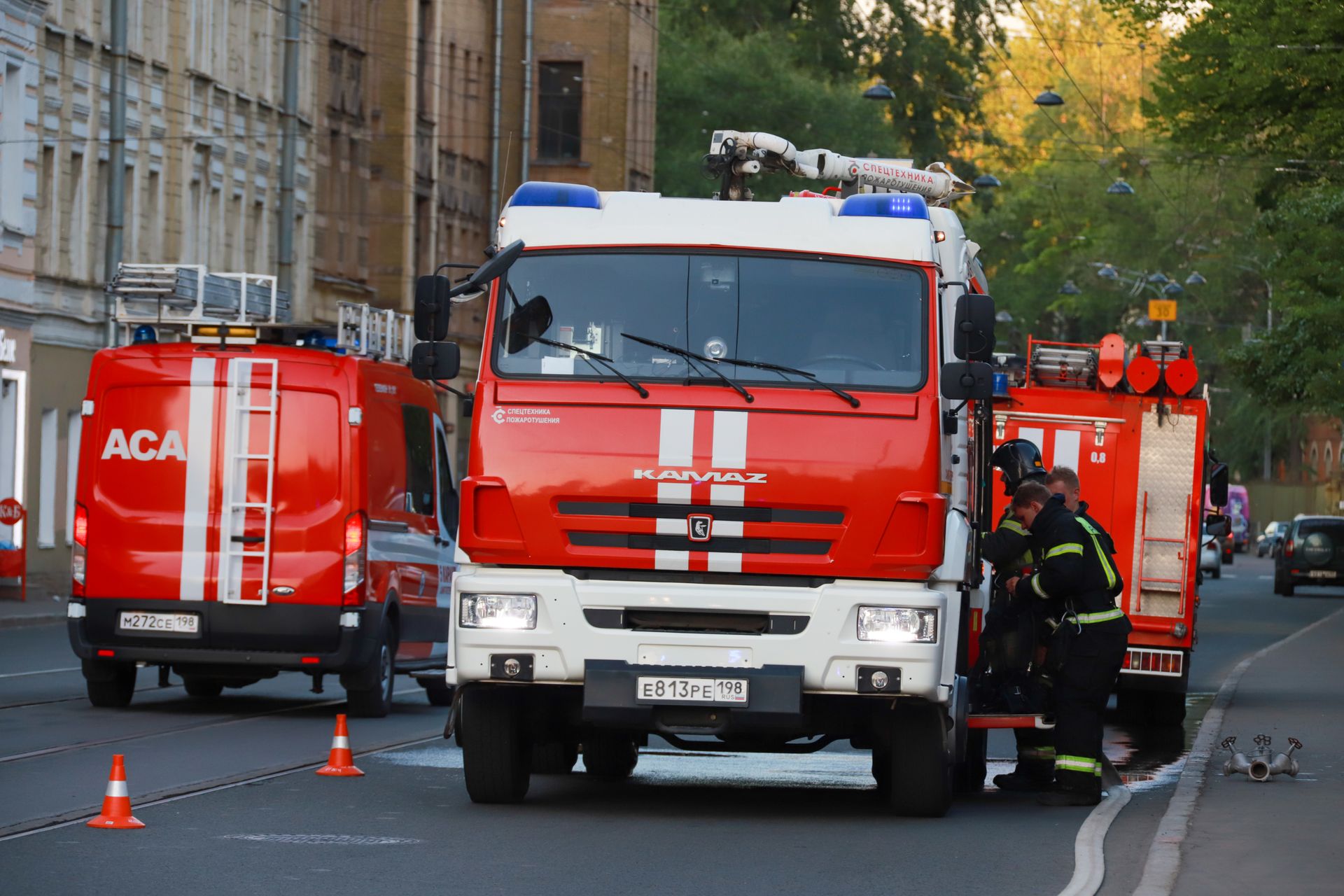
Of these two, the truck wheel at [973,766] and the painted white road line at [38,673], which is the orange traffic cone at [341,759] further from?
the painted white road line at [38,673]

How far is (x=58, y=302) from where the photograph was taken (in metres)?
41.8

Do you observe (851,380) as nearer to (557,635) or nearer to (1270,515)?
(557,635)

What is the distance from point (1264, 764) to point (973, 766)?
5.12ft

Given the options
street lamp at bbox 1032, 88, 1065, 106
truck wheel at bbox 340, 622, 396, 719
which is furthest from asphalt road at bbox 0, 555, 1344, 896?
street lamp at bbox 1032, 88, 1065, 106

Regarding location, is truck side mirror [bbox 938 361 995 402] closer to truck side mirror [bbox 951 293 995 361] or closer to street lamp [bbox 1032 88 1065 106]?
truck side mirror [bbox 951 293 995 361]

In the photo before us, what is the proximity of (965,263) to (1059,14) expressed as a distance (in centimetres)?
8276

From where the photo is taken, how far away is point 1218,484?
23.0 meters

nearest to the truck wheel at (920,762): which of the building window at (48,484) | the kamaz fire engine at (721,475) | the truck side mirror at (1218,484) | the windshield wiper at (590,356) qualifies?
the kamaz fire engine at (721,475)

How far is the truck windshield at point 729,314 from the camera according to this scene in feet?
42.0

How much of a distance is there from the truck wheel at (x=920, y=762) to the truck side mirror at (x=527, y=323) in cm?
246

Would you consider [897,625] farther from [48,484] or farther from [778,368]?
[48,484]

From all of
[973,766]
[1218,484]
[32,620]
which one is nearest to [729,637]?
[973,766]

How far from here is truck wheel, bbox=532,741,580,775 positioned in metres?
15.1

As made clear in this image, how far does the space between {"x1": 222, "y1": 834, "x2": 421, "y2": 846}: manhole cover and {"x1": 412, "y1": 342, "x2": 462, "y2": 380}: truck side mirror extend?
88.6 inches
